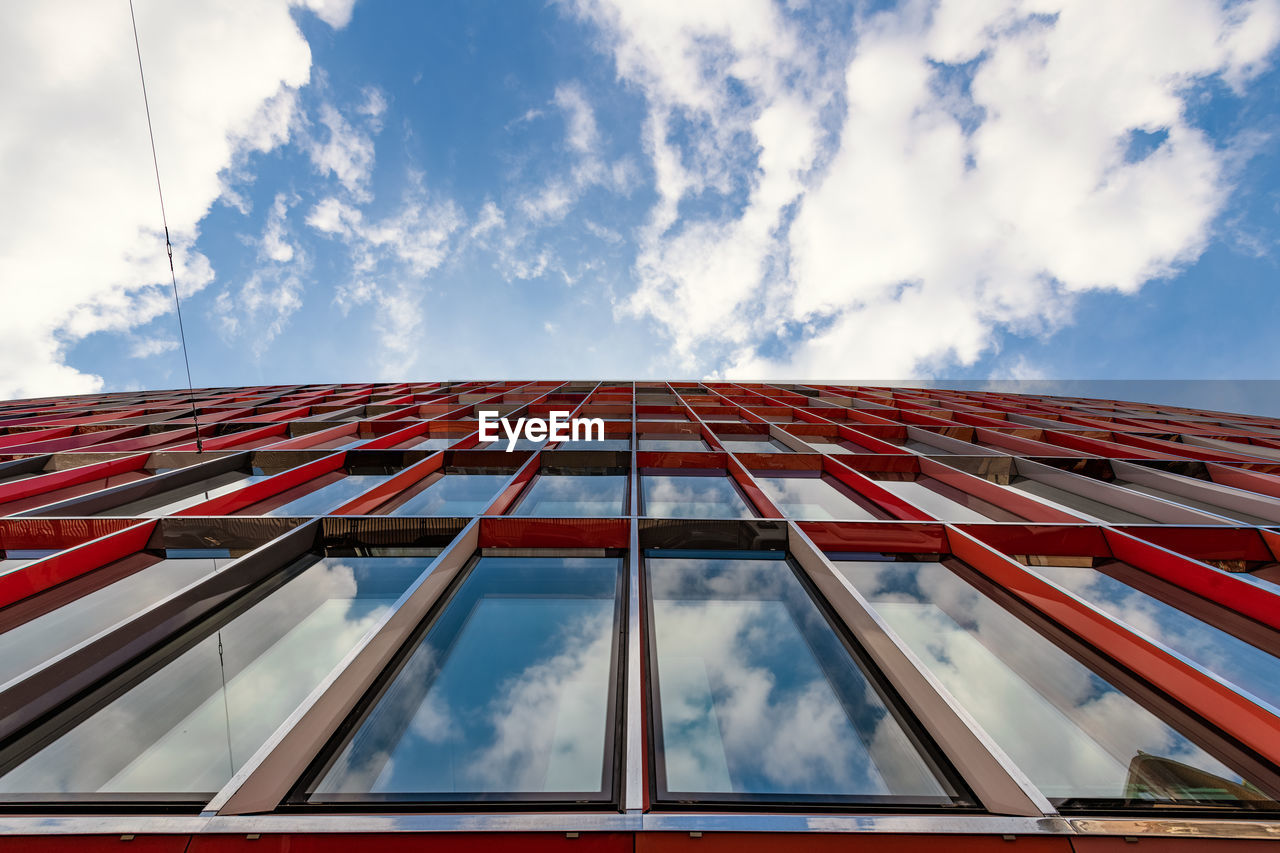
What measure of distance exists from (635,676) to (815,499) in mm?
5603

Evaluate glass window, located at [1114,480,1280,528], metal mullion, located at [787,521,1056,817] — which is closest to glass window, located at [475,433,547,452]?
metal mullion, located at [787,521,1056,817]

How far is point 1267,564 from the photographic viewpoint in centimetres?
496

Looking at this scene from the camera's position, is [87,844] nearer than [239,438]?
Yes

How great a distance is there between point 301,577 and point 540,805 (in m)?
3.87

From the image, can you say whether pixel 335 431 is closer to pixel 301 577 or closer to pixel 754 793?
pixel 301 577

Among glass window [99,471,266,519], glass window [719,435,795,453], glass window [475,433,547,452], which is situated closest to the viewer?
glass window [99,471,266,519]

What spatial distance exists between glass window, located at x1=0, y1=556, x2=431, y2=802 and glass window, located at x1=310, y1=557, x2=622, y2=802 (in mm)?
767

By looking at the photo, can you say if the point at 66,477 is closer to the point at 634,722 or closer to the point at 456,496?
the point at 456,496

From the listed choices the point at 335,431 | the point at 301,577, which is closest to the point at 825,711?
the point at 301,577

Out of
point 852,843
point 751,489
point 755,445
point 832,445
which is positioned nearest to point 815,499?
point 751,489

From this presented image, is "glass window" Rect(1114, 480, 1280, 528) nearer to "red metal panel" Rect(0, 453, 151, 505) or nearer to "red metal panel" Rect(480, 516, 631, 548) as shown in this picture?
"red metal panel" Rect(480, 516, 631, 548)

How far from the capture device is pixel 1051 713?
3.24 m

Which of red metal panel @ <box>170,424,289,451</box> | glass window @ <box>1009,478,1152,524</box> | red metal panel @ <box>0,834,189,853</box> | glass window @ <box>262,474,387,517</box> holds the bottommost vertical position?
red metal panel @ <box>0,834,189,853</box>

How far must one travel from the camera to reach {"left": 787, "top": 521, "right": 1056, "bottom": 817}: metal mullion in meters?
2.40
